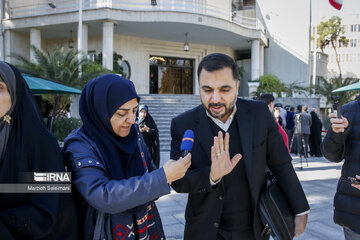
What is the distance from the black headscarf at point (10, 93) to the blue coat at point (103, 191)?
0.29 m

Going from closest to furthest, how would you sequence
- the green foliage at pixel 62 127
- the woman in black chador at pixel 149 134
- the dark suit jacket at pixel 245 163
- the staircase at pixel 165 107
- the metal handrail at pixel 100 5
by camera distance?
the dark suit jacket at pixel 245 163 < the woman in black chador at pixel 149 134 < the green foliage at pixel 62 127 < the staircase at pixel 165 107 < the metal handrail at pixel 100 5

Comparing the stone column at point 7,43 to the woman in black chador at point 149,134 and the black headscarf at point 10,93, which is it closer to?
the woman in black chador at point 149,134

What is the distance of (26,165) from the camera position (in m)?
1.45

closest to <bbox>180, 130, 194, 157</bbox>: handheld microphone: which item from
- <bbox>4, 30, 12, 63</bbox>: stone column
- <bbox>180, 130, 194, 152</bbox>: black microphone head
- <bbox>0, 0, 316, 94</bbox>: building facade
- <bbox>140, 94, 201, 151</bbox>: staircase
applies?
<bbox>180, 130, 194, 152</bbox>: black microphone head

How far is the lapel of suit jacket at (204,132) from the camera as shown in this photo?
1929 millimetres

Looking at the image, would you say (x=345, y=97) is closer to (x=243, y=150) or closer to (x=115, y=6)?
(x=115, y=6)

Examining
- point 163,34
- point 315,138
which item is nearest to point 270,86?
point 163,34

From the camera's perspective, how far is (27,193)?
1.44 meters

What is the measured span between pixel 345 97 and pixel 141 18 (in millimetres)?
12869

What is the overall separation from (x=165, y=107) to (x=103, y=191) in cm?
1417

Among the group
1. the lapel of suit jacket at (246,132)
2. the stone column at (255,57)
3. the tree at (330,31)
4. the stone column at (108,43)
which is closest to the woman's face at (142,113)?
the lapel of suit jacket at (246,132)

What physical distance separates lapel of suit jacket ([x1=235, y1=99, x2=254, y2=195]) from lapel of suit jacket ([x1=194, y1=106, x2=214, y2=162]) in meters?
0.20

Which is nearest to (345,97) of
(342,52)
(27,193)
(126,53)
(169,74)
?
(169,74)

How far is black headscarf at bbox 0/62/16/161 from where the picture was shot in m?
1.42
